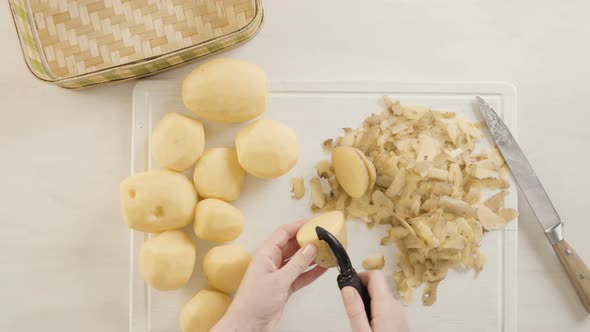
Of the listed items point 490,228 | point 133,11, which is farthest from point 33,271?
point 490,228

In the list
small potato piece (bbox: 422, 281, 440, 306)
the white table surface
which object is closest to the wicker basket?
the white table surface

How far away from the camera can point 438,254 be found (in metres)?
1.02

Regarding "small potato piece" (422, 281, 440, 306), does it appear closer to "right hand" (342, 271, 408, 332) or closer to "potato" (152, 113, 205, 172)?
"right hand" (342, 271, 408, 332)

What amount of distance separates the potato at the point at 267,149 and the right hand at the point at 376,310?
0.28 meters

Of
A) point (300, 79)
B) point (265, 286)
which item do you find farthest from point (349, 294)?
point (300, 79)

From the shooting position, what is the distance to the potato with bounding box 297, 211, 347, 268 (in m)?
0.87

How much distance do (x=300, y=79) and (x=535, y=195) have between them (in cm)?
56

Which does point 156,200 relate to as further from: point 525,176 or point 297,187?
point 525,176

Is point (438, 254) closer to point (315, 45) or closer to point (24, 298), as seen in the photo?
point (315, 45)

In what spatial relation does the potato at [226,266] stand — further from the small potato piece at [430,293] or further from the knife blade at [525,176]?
the knife blade at [525,176]

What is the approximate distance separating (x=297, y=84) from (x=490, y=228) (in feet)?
1.69

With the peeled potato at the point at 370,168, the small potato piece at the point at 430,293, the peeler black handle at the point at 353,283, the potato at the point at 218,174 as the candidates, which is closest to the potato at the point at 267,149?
the potato at the point at 218,174

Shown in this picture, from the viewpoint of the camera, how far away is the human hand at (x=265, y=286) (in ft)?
2.87

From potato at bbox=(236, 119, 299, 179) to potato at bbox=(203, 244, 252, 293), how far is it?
0.55ft
